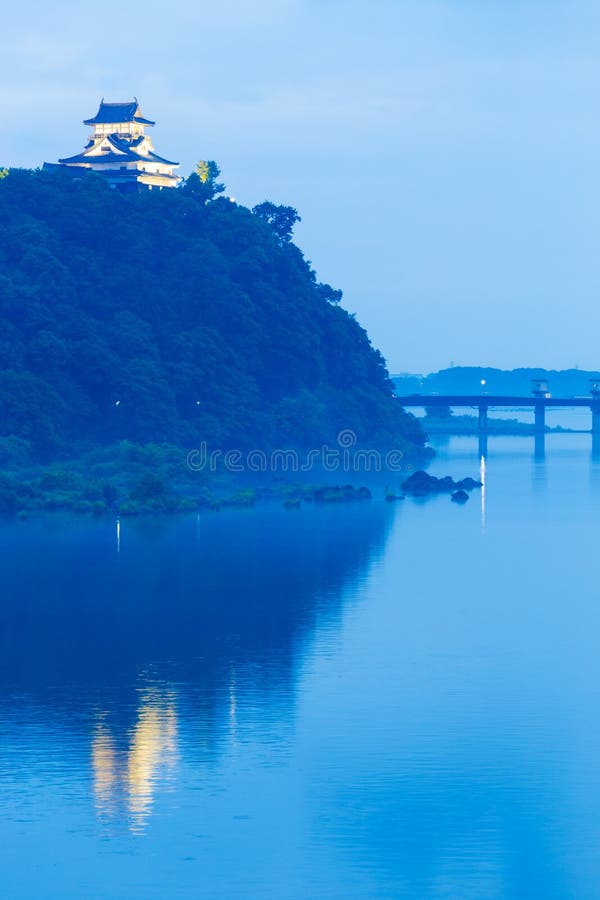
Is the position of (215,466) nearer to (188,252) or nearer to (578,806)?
(188,252)

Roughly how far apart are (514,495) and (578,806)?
68.7 meters

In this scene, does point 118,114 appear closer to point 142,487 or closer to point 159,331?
point 159,331

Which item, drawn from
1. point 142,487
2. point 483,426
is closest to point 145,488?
point 142,487

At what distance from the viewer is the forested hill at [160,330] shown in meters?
93.7

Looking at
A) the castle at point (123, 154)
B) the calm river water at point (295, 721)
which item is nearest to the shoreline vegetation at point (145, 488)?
the calm river water at point (295, 721)

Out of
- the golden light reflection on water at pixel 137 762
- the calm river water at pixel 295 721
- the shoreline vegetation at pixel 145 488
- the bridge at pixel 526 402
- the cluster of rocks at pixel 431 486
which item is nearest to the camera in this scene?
the calm river water at pixel 295 721

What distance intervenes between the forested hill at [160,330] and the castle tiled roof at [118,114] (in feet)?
53.5

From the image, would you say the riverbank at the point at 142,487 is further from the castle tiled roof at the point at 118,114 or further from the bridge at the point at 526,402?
the bridge at the point at 526,402

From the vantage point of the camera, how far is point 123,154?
128 meters

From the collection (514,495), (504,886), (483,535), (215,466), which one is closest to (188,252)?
(215,466)

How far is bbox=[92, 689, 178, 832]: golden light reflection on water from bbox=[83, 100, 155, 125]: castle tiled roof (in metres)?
99.3

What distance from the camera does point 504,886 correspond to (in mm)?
26219

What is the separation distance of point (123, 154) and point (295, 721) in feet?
321

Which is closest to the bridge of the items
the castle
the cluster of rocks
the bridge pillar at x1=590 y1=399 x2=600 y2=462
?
the bridge pillar at x1=590 y1=399 x2=600 y2=462
